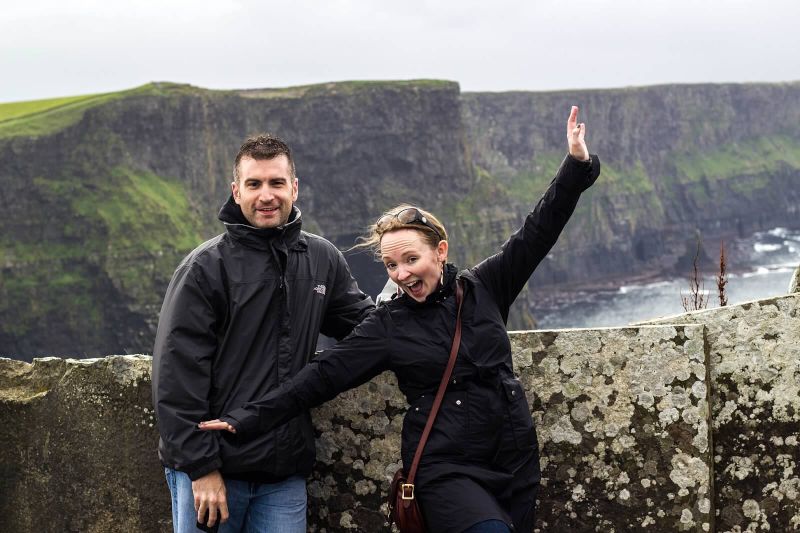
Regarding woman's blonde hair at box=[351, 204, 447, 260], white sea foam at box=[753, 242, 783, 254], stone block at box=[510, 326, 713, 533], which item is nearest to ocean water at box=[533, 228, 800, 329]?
white sea foam at box=[753, 242, 783, 254]

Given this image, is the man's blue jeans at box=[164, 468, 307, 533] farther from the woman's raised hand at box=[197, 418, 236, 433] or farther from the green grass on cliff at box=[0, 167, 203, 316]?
the green grass on cliff at box=[0, 167, 203, 316]

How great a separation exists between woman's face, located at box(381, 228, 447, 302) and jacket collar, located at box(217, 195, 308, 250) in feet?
1.81

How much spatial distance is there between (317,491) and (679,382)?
2.26m

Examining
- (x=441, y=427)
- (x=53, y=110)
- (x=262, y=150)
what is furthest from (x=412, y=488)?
(x=53, y=110)

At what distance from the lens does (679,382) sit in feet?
17.7

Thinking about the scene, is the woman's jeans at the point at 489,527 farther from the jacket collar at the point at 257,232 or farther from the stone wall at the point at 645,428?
Answer: the jacket collar at the point at 257,232

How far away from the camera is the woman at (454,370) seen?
455cm

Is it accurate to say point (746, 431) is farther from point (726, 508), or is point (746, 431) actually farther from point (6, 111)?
point (6, 111)

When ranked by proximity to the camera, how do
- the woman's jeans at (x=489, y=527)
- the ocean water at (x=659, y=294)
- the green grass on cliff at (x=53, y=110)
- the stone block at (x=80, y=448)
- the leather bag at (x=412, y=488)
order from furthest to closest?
1. the ocean water at (x=659, y=294)
2. the green grass on cliff at (x=53, y=110)
3. the stone block at (x=80, y=448)
4. the leather bag at (x=412, y=488)
5. the woman's jeans at (x=489, y=527)

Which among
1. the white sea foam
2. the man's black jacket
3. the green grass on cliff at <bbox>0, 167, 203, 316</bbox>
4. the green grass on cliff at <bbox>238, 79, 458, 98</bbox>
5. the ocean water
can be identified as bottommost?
the ocean water

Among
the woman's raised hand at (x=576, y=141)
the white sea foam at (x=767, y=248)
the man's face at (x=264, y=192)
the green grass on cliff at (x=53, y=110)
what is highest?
the green grass on cliff at (x=53, y=110)

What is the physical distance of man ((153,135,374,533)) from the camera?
15.6 ft

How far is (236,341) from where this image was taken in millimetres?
4930

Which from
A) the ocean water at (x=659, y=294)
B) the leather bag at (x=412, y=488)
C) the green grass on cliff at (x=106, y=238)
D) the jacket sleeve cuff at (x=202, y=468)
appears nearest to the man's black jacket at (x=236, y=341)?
the jacket sleeve cuff at (x=202, y=468)
